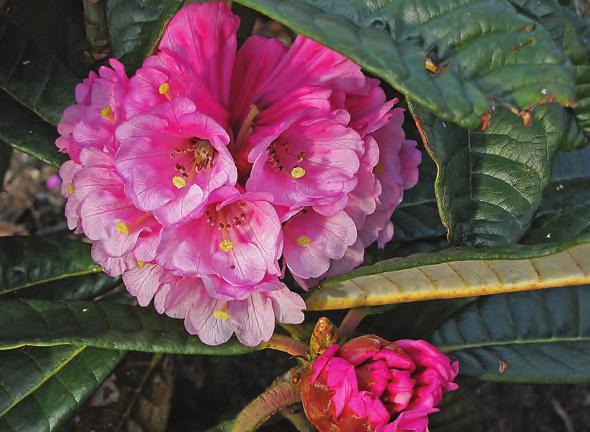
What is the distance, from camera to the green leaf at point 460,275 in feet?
3.59

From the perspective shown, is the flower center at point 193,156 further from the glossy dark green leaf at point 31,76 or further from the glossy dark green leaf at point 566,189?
the glossy dark green leaf at point 566,189

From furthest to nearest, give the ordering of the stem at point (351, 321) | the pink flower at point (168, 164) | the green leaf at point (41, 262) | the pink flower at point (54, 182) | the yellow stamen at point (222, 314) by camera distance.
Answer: the pink flower at point (54, 182), the green leaf at point (41, 262), the stem at point (351, 321), the yellow stamen at point (222, 314), the pink flower at point (168, 164)

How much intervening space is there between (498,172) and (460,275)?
238 millimetres

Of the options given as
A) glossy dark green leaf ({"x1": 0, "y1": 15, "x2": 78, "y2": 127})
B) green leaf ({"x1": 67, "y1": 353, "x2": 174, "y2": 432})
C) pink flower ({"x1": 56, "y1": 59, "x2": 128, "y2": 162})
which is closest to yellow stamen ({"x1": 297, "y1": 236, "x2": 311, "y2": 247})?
pink flower ({"x1": 56, "y1": 59, "x2": 128, "y2": 162})

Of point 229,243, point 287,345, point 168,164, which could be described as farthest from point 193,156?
point 287,345

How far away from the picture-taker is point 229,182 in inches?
42.4

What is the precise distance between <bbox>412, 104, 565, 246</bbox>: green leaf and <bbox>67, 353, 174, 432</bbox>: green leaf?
2.66 feet

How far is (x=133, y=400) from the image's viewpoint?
5.64ft

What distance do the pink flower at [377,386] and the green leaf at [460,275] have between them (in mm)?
88

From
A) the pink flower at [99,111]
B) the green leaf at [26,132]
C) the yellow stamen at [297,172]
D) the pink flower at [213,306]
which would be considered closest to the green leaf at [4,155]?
the green leaf at [26,132]

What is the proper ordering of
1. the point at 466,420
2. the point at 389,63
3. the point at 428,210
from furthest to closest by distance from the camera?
the point at 466,420 < the point at 428,210 < the point at 389,63

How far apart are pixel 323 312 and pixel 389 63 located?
2.49 ft

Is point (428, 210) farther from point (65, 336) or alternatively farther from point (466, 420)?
point (65, 336)

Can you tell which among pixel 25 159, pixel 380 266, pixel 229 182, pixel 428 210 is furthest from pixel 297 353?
pixel 25 159
